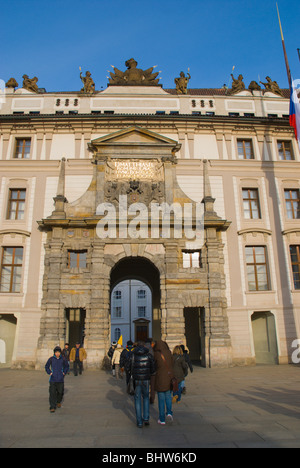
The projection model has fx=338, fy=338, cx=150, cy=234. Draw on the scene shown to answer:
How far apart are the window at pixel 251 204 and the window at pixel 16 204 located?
15156 mm

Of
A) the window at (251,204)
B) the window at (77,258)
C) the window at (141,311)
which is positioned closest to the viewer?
the window at (77,258)

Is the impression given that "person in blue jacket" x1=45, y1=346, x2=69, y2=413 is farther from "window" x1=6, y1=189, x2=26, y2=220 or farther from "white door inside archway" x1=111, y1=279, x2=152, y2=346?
"white door inside archway" x1=111, y1=279, x2=152, y2=346

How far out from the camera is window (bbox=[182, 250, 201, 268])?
21.7 meters

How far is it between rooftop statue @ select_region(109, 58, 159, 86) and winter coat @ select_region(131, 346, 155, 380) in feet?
75.4

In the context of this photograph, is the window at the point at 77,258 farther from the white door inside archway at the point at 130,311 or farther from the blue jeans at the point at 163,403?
the white door inside archway at the point at 130,311

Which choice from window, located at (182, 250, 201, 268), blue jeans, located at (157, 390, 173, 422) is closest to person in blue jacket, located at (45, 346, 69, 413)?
blue jeans, located at (157, 390, 173, 422)

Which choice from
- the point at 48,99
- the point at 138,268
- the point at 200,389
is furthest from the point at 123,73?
the point at 200,389

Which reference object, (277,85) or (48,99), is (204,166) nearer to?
(277,85)

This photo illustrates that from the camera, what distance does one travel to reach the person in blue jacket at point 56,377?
31.2ft

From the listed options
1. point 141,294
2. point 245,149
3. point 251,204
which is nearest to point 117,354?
point 251,204

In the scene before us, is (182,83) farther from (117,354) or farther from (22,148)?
(117,354)

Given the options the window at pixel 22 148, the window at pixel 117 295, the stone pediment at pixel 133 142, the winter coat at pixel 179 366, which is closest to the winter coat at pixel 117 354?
the winter coat at pixel 179 366

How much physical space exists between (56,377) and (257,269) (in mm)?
15821

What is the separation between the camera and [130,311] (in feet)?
163
